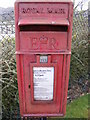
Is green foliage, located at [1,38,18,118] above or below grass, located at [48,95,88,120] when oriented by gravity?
above

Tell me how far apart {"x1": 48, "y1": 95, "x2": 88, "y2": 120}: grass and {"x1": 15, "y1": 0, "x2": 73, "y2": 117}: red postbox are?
124cm

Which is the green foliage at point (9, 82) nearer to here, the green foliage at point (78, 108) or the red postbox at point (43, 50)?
the red postbox at point (43, 50)

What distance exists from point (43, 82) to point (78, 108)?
168cm

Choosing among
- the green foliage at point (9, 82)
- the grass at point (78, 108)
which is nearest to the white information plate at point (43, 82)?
the green foliage at point (9, 82)

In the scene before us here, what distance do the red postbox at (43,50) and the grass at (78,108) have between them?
4.08 feet

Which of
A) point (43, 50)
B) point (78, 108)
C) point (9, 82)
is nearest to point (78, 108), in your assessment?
point (78, 108)

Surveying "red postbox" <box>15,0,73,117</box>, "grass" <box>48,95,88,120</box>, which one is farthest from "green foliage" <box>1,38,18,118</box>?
"grass" <box>48,95,88,120</box>

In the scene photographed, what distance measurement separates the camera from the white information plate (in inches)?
71.2

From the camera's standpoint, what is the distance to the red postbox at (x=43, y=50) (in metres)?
1.63

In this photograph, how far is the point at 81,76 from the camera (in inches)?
153

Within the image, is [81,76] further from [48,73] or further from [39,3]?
[39,3]

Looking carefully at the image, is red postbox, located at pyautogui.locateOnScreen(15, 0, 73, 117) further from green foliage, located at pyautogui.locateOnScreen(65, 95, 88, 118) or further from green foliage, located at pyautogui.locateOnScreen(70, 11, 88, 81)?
green foliage, located at pyautogui.locateOnScreen(70, 11, 88, 81)

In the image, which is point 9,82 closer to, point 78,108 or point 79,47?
point 78,108

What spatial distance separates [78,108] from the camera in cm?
328
